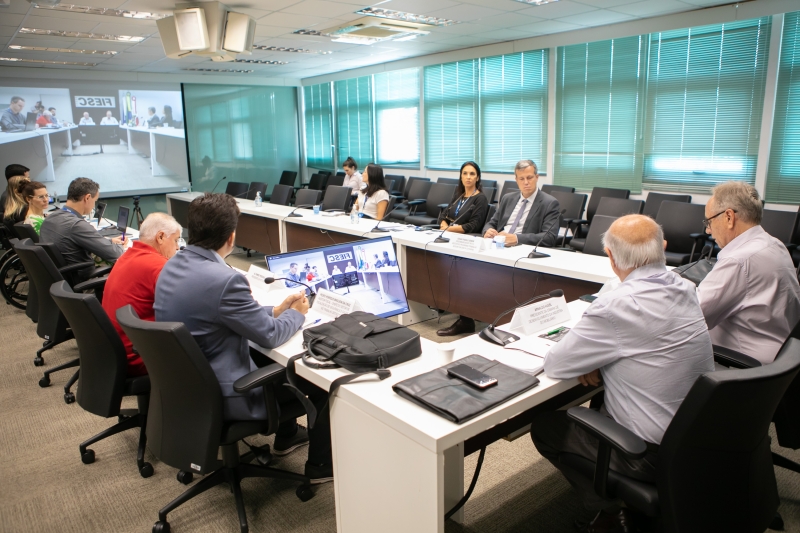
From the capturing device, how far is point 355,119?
9859 mm

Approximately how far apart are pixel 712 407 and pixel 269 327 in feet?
4.52

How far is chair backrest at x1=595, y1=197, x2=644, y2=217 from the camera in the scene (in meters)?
5.18

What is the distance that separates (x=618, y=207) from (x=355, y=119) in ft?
19.0

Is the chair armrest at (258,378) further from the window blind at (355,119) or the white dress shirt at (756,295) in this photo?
the window blind at (355,119)

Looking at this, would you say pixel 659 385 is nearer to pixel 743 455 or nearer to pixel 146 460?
pixel 743 455

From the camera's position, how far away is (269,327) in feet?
6.51

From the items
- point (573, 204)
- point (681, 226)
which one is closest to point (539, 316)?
point (681, 226)

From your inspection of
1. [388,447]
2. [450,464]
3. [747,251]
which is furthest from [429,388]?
[747,251]

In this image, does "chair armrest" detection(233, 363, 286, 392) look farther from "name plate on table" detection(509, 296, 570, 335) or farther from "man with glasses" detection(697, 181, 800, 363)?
"man with glasses" detection(697, 181, 800, 363)

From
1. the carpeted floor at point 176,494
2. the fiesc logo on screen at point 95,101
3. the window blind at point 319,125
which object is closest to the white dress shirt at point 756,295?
the carpeted floor at point 176,494

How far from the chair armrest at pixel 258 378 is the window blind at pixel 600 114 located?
5395 millimetres

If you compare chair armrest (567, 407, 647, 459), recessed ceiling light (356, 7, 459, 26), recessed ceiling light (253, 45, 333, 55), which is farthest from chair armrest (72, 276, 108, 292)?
recessed ceiling light (253, 45, 333, 55)

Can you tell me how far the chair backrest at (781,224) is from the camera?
4.38 meters

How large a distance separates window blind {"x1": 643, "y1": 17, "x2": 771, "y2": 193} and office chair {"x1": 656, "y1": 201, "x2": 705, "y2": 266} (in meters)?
0.99
